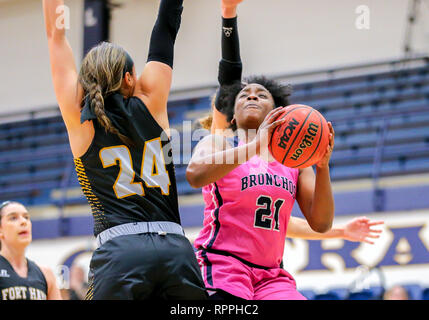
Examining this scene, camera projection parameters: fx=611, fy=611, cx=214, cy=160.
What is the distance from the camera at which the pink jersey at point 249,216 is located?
307 cm

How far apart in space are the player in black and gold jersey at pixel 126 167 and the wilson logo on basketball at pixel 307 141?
62cm

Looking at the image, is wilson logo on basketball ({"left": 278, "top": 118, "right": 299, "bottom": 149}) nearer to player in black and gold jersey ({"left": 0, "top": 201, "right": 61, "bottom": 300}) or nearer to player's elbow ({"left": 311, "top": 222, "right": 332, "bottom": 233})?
player's elbow ({"left": 311, "top": 222, "right": 332, "bottom": 233})

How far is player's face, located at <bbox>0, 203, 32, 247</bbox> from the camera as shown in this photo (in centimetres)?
518

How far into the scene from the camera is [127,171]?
2.61 meters

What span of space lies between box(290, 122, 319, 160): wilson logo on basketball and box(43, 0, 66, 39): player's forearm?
121 centimetres

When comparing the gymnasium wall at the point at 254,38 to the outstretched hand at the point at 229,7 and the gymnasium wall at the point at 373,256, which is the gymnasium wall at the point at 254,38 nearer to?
the gymnasium wall at the point at 373,256

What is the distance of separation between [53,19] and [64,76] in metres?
0.28

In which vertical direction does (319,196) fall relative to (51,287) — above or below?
above

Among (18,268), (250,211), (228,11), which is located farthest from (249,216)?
(18,268)

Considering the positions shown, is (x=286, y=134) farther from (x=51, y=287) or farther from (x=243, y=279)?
(x=51, y=287)

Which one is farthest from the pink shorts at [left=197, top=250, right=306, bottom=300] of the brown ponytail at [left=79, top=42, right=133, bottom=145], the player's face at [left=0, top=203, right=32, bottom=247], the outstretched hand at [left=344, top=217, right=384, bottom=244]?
the player's face at [left=0, top=203, right=32, bottom=247]

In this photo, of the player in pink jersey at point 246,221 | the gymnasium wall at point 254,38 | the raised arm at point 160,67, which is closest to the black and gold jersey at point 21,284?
the player in pink jersey at point 246,221
